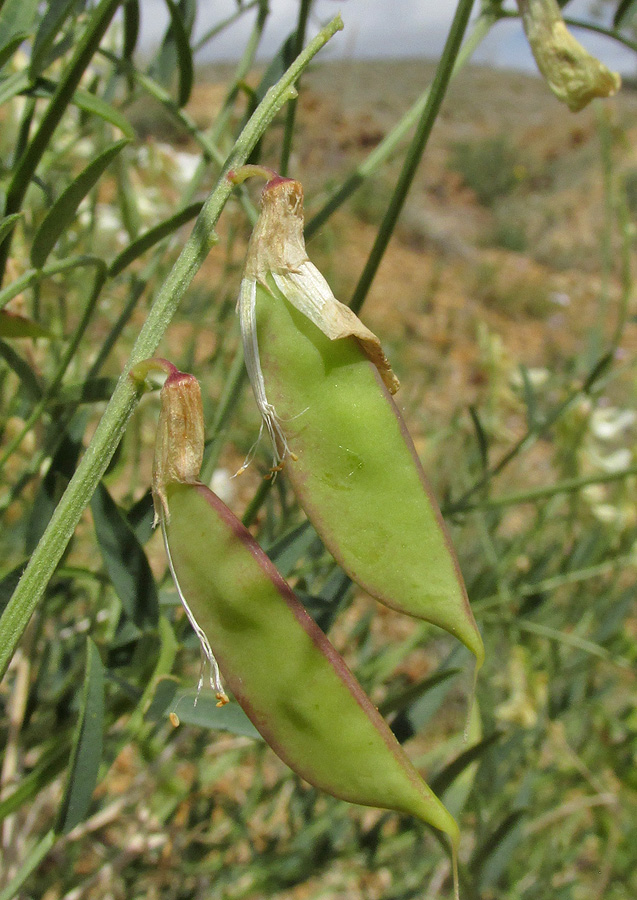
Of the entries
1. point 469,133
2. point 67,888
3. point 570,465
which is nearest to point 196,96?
point 469,133

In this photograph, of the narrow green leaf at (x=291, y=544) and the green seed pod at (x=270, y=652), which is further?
the narrow green leaf at (x=291, y=544)

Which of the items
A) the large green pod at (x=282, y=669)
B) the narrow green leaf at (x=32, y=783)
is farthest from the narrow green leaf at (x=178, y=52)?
the narrow green leaf at (x=32, y=783)

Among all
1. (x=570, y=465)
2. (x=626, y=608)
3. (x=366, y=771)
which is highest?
(x=366, y=771)

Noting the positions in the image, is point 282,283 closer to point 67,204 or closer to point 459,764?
point 67,204

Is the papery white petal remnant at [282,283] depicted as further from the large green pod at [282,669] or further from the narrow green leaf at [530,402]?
the narrow green leaf at [530,402]

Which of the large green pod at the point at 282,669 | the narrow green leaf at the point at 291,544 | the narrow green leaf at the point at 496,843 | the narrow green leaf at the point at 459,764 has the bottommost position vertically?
the narrow green leaf at the point at 496,843

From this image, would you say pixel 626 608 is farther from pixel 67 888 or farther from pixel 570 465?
pixel 67 888

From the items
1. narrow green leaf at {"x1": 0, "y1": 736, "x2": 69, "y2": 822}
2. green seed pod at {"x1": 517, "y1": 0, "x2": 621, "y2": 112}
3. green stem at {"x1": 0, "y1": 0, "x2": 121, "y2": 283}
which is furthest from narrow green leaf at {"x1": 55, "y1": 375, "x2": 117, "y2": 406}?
green seed pod at {"x1": 517, "y1": 0, "x2": 621, "y2": 112}
